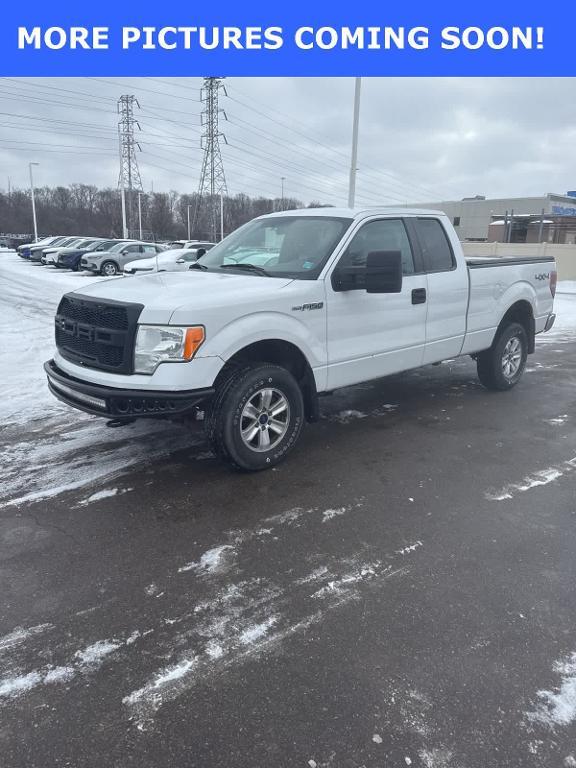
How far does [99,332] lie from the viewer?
4184 millimetres

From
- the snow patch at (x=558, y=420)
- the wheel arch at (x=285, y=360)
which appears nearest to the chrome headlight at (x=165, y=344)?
the wheel arch at (x=285, y=360)

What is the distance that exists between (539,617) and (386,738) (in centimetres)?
114

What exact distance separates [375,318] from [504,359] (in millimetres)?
2705

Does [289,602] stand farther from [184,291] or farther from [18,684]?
[184,291]

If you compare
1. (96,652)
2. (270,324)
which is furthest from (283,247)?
(96,652)

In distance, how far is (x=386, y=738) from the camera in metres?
2.14

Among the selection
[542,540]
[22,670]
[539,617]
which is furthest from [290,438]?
[22,670]

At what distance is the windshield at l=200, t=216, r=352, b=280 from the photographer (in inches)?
192

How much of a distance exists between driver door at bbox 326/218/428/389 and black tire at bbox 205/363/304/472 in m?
0.52

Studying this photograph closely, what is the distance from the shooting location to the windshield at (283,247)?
4879mm

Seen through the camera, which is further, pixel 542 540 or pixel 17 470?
pixel 17 470

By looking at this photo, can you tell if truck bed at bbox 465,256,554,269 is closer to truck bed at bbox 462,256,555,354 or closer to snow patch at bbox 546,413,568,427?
truck bed at bbox 462,256,555,354

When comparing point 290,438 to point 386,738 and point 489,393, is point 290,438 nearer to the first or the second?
point 386,738

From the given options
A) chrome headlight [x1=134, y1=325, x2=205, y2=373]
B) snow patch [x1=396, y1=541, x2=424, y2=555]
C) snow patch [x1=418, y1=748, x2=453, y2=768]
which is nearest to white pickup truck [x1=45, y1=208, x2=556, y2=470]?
chrome headlight [x1=134, y1=325, x2=205, y2=373]
